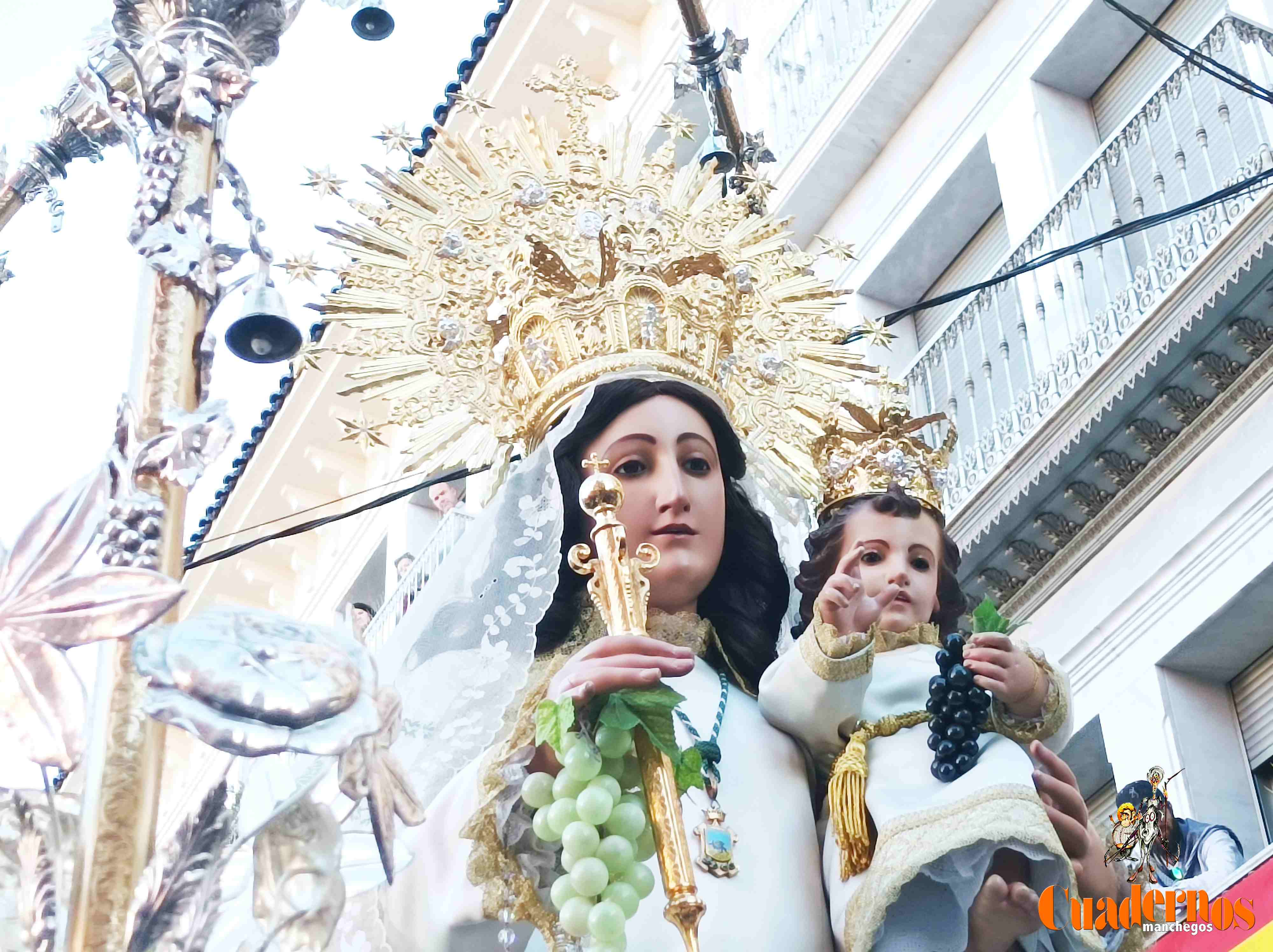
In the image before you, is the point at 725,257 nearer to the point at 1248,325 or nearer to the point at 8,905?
the point at 8,905

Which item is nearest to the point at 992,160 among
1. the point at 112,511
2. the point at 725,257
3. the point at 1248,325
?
the point at 1248,325

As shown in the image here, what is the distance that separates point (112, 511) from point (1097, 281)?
692 cm

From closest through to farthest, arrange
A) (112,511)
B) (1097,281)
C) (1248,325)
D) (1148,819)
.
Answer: (112,511) < (1148,819) < (1248,325) < (1097,281)

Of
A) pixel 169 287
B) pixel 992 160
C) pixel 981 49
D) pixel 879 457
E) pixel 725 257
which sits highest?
pixel 981 49

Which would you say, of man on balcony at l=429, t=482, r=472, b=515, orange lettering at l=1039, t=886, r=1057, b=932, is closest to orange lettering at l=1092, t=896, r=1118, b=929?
orange lettering at l=1039, t=886, r=1057, b=932

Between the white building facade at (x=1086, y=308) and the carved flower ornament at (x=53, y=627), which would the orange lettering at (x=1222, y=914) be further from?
the carved flower ornament at (x=53, y=627)

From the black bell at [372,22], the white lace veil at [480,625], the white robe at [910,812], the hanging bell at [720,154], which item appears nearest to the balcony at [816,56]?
the hanging bell at [720,154]

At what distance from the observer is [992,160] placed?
10.9 m

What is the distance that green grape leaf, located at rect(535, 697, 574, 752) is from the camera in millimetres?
3488

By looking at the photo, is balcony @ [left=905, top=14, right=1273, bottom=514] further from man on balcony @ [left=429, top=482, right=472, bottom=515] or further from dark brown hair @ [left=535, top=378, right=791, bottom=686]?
dark brown hair @ [left=535, top=378, right=791, bottom=686]

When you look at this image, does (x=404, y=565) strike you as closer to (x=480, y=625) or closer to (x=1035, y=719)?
(x=480, y=625)

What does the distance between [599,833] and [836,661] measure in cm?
69

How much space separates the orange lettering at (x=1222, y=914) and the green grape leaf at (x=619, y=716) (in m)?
2.54

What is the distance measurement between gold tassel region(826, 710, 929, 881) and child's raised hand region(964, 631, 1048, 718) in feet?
0.54
